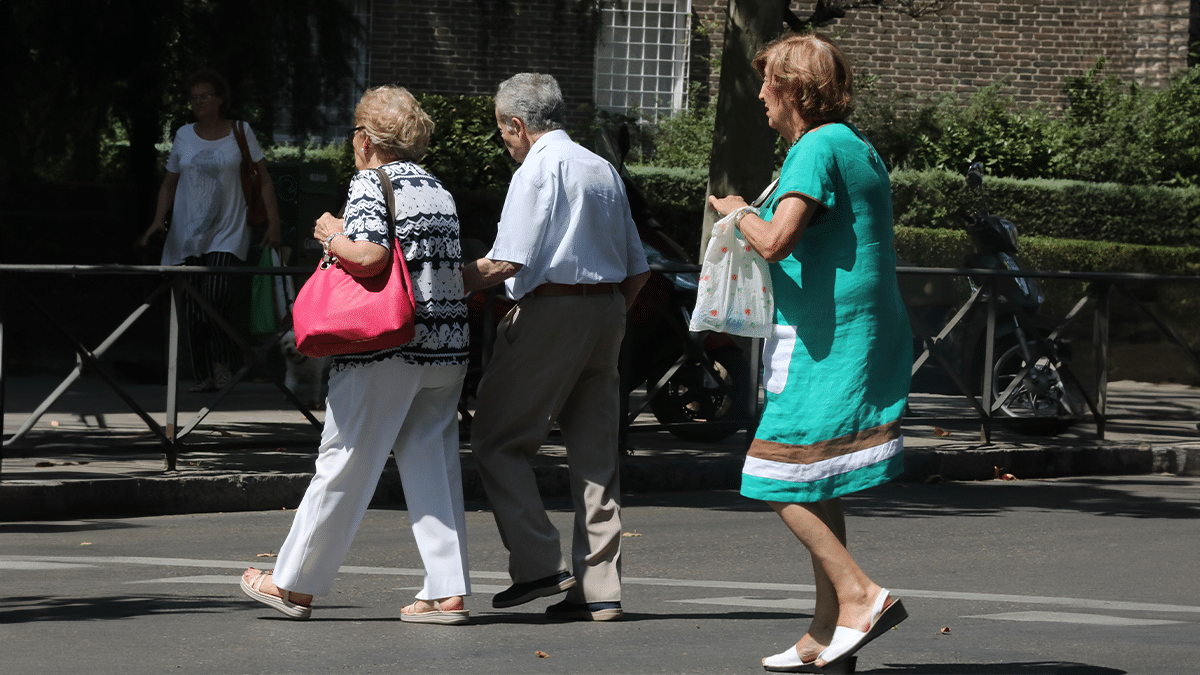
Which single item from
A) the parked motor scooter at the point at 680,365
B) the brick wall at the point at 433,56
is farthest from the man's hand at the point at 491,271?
the brick wall at the point at 433,56

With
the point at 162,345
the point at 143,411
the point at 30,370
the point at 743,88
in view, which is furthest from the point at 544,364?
the point at 30,370

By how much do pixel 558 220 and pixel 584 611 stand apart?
1232 millimetres

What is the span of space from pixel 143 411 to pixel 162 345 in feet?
2.34

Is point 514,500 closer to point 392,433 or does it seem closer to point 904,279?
point 392,433

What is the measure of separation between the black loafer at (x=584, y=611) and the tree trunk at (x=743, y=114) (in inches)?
196

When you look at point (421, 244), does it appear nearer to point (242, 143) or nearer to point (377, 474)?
point (377, 474)

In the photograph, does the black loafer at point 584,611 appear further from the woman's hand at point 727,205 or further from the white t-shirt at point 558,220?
the woman's hand at point 727,205

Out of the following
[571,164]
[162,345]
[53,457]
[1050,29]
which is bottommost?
[53,457]

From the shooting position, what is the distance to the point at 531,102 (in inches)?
195

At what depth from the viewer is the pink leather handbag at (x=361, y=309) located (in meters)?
4.61

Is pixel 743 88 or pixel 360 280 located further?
pixel 743 88

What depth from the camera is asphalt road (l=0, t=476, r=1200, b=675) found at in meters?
4.41

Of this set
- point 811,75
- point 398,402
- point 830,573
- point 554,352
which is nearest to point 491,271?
point 554,352

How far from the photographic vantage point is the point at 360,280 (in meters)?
4.66
